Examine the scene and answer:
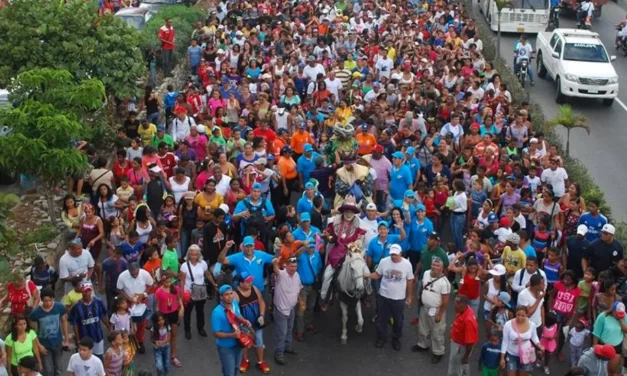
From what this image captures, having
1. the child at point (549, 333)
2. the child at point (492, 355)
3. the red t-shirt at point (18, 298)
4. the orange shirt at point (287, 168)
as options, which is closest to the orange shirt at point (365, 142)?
the orange shirt at point (287, 168)

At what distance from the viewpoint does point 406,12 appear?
29.0 metres

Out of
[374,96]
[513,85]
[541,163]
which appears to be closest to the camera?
[541,163]

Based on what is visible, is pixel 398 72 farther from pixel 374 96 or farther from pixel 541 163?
pixel 541 163

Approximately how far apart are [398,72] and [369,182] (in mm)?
6583

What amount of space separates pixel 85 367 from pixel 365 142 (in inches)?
308

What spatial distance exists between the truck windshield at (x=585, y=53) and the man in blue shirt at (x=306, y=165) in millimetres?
12297

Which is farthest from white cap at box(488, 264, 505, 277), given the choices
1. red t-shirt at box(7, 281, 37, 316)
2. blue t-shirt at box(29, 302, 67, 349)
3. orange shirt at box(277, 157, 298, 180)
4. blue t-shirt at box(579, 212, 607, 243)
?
red t-shirt at box(7, 281, 37, 316)

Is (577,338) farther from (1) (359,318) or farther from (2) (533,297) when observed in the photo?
(1) (359,318)

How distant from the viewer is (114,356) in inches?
416

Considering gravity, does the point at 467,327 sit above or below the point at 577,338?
above

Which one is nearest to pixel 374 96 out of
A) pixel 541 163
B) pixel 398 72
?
pixel 398 72

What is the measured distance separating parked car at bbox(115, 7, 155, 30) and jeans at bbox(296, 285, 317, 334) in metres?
15.5

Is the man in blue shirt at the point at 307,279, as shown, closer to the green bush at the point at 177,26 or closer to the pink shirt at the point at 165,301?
the pink shirt at the point at 165,301

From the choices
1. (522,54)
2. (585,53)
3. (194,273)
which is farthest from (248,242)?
(585,53)
